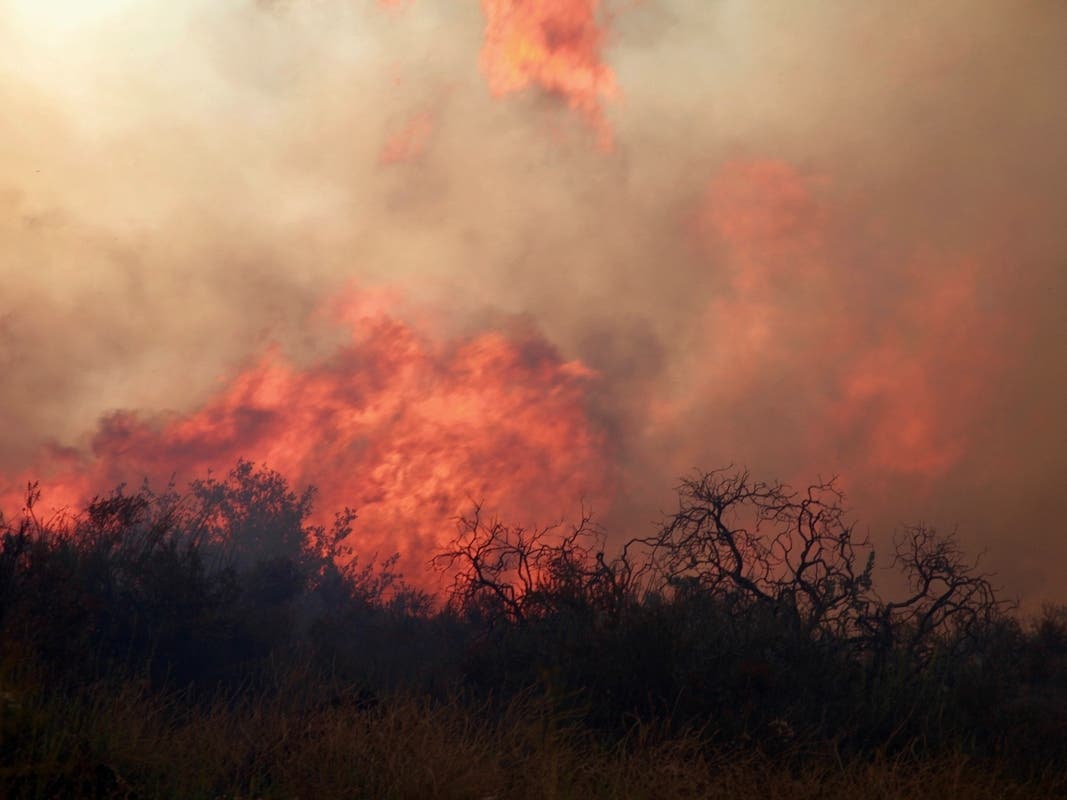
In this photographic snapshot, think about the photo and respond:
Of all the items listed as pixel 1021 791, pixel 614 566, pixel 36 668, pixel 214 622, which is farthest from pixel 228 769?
pixel 1021 791

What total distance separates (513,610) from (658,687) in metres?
3.86

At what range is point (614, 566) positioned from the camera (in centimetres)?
1916

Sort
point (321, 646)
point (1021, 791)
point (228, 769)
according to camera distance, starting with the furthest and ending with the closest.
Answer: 1. point (321, 646)
2. point (1021, 791)
3. point (228, 769)

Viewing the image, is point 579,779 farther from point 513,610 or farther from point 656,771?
point 513,610

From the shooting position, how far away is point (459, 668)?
18.5 meters

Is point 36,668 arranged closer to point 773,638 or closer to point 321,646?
point 321,646

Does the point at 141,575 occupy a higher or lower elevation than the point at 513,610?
higher

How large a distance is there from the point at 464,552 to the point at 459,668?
2322 millimetres

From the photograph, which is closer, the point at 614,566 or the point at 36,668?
the point at 36,668

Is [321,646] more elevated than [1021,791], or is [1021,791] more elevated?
[321,646]

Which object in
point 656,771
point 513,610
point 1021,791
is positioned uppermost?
point 513,610

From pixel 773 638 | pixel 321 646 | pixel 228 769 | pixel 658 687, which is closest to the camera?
pixel 228 769

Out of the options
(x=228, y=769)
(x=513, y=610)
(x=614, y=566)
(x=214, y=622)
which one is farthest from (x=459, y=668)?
(x=228, y=769)

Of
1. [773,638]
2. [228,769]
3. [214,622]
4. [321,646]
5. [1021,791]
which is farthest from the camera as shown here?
[321,646]
